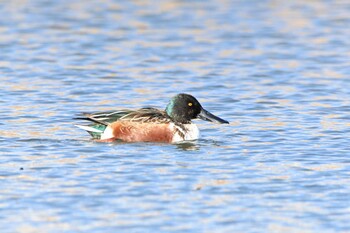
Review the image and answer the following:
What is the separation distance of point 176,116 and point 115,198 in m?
3.50

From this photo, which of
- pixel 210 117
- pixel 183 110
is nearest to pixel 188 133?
pixel 183 110

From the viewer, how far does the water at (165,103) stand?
368 inches

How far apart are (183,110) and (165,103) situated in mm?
1984

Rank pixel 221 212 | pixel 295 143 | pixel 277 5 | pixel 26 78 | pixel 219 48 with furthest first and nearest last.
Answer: pixel 277 5 → pixel 219 48 → pixel 26 78 → pixel 295 143 → pixel 221 212

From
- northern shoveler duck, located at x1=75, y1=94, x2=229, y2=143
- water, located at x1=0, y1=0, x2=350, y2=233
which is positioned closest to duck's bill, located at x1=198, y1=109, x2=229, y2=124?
water, located at x1=0, y1=0, x2=350, y2=233

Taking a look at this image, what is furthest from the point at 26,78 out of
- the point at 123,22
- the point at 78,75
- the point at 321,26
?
the point at 321,26

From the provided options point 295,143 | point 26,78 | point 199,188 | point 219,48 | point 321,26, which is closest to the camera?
point 199,188

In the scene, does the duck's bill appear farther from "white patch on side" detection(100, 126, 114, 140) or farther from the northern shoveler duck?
"white patch on side" detection(100, 126, 114, 140)

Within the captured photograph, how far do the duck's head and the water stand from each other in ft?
0.82

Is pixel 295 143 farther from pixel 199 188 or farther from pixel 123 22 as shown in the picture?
pixel 123 22

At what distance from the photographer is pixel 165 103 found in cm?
1507

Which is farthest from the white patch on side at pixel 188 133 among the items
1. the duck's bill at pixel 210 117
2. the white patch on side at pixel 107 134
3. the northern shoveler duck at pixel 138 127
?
the white patch on side at pixel 107 134

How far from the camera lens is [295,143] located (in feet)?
40.4

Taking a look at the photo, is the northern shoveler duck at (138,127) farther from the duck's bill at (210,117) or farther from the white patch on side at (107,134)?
the duck's bill at (210,117)
